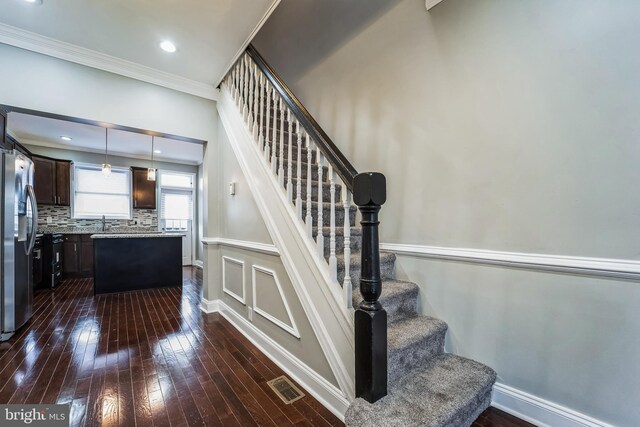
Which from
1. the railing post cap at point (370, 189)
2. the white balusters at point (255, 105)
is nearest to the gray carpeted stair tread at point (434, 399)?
the railing post cap at point (370, 189)

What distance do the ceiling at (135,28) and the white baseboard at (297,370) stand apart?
2779 millimetres

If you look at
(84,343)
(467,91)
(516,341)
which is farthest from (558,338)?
(84,343)

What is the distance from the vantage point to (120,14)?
84.9 inches

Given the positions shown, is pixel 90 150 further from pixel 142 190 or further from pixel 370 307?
pixel 370 307

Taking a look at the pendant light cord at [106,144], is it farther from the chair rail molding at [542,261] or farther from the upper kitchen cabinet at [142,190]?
the chair rail molding at [542,261]

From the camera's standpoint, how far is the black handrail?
154 centimetres

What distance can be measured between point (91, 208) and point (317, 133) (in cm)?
669

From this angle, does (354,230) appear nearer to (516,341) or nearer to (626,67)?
(516,341)

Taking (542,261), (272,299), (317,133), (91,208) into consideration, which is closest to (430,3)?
(317,133)

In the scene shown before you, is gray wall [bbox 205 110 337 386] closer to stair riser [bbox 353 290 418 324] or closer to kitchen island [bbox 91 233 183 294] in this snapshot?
stair riser [bbox 353 290 418 324]

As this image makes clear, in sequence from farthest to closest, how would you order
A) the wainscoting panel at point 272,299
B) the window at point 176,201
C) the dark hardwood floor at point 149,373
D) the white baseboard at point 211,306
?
1. the window at point 176,201
2. the white baseboard at point 211,306
3. the wainscoting panel at point 272,299
4. the dark hardwood floor at point 149,373

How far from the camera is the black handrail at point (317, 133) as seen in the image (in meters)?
1.54

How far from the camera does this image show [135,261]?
451 centimetres

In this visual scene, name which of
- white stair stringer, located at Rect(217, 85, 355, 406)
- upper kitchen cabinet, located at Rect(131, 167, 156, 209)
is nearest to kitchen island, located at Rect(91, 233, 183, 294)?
upper kitchen cabinet, located at Rect(131, 167, 156, 209)
